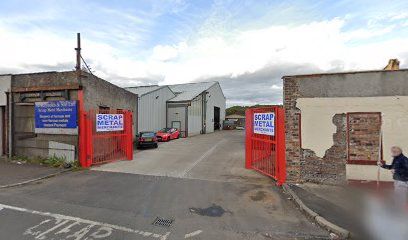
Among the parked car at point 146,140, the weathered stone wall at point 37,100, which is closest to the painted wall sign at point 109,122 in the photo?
the weathered stone wall at point 37,100

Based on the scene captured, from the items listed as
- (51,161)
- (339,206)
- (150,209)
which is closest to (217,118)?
(51,161)

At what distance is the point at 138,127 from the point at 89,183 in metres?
13.9

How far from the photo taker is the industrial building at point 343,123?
308 inches

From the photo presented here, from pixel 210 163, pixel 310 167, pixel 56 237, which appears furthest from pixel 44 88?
pixel 310 167

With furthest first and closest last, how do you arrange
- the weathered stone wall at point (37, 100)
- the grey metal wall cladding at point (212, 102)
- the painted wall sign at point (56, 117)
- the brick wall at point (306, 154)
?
the grey metal wall cladding at point (212, 102) → the weathered stone wall at point (37, 100) → the painted wall sign at point (56, 117) → the brick wall at point (306, 154)

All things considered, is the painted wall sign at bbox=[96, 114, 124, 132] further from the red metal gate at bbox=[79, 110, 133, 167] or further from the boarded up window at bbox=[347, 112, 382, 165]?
the boarded up window at bbox=[347, 112, 382, 165]

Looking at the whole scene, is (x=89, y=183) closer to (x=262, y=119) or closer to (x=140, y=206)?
(x=140, y=206)

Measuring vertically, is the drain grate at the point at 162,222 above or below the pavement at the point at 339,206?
below

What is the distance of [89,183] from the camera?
349 inches

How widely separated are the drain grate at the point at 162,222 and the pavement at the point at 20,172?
5949 mm

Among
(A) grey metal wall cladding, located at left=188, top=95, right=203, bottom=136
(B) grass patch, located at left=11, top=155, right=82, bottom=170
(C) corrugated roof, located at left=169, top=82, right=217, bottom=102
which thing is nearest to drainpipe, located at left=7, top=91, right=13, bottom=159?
(B) grass patch, located at left=11, top=155, right=82, bottom=170

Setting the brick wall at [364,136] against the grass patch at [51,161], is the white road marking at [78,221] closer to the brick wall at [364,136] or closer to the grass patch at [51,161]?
the grass patch at [51,161]

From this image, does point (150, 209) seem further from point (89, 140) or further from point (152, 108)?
point (152, 108)

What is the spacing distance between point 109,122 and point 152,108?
13773 millimetres
